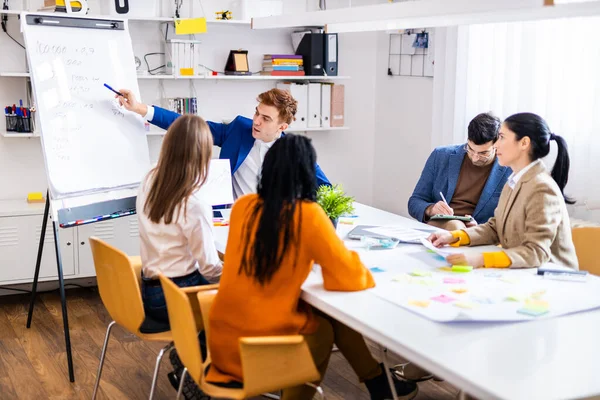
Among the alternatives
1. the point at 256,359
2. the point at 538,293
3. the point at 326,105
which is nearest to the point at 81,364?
the point at 256,359

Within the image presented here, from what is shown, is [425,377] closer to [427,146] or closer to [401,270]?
[401,270]

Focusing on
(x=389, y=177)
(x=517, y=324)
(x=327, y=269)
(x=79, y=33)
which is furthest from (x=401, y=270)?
(x=389, y=177)

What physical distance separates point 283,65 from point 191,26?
923 millimetres

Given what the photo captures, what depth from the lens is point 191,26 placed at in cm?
444

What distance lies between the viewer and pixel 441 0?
7.89 feet

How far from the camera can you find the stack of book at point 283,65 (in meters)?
5.16

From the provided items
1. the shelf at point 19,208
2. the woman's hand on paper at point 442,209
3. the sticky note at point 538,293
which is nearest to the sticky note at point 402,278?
the sticky note at point 538,293

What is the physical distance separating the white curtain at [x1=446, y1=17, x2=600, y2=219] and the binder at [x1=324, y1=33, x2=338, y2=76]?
0.94 m

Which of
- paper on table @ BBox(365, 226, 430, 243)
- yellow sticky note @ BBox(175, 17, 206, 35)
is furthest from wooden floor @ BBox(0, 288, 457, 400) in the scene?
yellow sticky note @ BBox(175, 17, 206, 35)

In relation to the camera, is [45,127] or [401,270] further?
[45,127]

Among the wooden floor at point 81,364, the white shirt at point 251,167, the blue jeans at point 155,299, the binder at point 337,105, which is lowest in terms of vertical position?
the wooden floor at point 81,364

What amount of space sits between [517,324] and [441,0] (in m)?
1.05

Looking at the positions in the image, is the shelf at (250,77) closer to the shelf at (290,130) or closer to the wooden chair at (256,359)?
the shelf at (290,130)

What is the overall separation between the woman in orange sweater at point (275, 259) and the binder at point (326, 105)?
3014 mm
